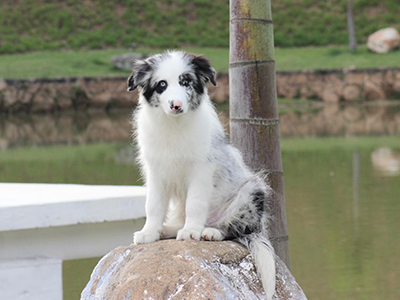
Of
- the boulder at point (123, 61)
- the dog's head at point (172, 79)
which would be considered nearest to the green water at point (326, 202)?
the dog's head at point (172, 79)

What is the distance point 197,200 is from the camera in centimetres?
331

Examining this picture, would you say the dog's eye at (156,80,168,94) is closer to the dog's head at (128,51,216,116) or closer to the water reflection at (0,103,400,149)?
the dog's head at (128,51,216,116)

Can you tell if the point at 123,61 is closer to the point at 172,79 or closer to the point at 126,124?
the point at 126,124

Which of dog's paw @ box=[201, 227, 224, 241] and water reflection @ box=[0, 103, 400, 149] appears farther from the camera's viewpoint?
water reflection @ box=[0, 103, 400, 149]

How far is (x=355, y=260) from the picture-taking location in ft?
20.3

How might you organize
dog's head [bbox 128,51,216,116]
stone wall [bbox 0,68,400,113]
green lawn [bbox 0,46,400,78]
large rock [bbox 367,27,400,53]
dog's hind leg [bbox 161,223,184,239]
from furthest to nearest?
large rock [bbox 367,27,400,53] < green lawn [bbox 0,46,400,78] < stone wall [bbox 0,68,400,113] < dog's hind leg [bbox 161,223,184,239] < dog's head [bbox 128,51,216,116]

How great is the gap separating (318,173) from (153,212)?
7.17 meters

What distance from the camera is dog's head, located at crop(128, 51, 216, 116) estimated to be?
10.4ft

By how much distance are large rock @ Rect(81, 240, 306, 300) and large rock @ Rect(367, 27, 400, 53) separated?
2038 centimetres

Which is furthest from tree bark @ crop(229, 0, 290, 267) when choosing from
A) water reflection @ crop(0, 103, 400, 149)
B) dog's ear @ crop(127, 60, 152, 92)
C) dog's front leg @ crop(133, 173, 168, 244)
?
water reflection @ crop(0, 103, 400, 149)

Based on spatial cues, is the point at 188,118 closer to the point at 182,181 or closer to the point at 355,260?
the point at 182,181

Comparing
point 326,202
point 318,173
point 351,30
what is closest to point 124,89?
point 351,30

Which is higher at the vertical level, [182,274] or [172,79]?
[172,79]

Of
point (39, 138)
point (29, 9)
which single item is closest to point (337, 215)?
point (39, 138)
